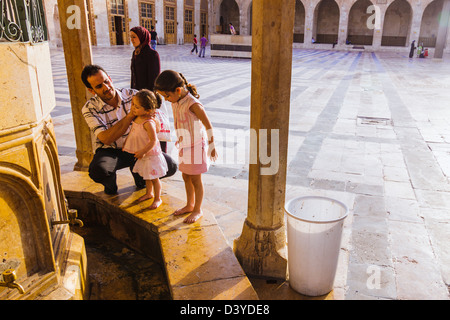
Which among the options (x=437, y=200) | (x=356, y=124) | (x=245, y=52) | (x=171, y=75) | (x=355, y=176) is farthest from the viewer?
(x=245, y=52)

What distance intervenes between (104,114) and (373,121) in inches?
219

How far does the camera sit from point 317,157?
495 cm

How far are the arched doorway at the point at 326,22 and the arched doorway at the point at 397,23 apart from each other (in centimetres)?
451

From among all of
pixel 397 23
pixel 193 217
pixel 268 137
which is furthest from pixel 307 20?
pixel 268 137

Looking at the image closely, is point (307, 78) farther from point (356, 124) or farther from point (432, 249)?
point (432, 249)

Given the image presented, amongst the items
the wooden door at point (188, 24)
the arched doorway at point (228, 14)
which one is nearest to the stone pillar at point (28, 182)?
the wooden door at point (188, 24)

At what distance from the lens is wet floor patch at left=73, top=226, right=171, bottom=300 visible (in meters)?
2.62

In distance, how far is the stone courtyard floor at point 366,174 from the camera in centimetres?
252

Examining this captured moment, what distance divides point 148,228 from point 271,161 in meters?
1.14

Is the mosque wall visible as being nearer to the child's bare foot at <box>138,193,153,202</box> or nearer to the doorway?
the doorway

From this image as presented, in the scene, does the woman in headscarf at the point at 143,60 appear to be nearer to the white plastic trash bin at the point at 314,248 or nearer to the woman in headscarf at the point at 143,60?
the woman in headscarf at the point at 143,60

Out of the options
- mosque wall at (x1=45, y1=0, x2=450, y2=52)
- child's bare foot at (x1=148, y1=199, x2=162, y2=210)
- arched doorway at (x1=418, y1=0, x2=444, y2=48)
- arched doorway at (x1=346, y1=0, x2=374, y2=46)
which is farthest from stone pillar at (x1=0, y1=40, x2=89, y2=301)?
arched doorway at (x1=418, y1=0, x2=444, y2=48)

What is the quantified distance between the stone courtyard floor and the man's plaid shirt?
3.73 ft
